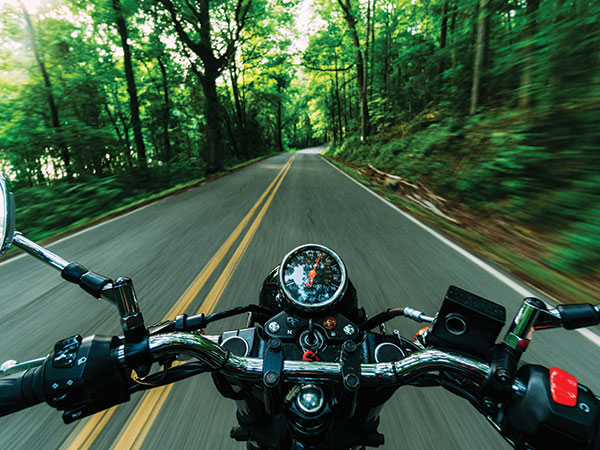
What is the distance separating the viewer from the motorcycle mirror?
92cm

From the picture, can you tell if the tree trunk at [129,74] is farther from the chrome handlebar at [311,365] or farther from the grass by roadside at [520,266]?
the chrome handlebar at [311,365]

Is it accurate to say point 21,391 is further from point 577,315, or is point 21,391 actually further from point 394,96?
point 394,96

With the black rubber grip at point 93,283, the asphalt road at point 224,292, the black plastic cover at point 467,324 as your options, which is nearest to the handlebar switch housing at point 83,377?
the black rubber grip at point 93,283

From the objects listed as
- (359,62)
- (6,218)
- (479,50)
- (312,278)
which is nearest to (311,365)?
(312,278)

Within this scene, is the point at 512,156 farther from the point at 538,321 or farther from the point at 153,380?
the point at 153,380

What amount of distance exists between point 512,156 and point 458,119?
4.64 m

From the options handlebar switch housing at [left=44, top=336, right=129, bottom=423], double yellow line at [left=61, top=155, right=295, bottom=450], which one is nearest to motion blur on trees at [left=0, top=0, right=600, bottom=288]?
double yellow line at [left=61, top=155, right=295, bottom=450]

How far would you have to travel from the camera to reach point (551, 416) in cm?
66

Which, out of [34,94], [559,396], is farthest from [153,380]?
[34,94]

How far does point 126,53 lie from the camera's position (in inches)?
535

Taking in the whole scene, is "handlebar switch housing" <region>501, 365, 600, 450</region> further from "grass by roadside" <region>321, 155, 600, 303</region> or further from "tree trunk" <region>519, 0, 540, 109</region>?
"tree trunk" <region>519, 0, 540, 109</region>

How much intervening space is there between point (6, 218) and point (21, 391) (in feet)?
1.74

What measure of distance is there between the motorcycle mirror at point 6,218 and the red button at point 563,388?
5.22 ft

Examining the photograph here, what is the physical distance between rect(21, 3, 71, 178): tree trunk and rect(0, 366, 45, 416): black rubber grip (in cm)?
1314
